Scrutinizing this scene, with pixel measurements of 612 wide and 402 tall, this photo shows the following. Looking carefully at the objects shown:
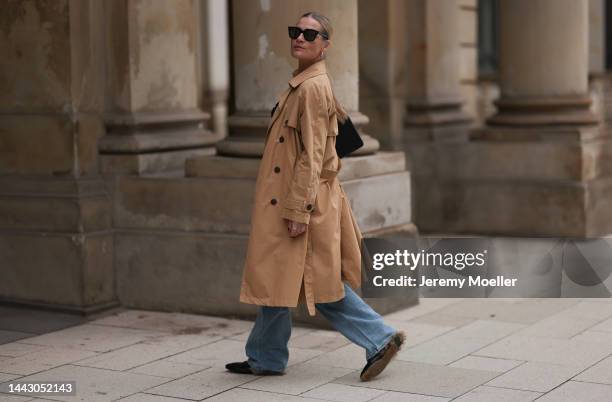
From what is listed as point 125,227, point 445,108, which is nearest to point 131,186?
point 125,227

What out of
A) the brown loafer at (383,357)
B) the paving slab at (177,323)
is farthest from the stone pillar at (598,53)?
the brown loafer at (383,357)

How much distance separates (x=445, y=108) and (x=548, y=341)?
18.5 feet

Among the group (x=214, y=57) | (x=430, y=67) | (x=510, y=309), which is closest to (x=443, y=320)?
(x=510, y=309)

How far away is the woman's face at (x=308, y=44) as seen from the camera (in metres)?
6.57

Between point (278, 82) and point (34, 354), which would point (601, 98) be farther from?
point (34, 354)

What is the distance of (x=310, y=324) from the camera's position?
831 cm

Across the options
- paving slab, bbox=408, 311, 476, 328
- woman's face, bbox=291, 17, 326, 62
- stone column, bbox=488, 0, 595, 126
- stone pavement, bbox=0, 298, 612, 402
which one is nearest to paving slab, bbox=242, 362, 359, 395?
stone pavement, bbox=0, 298, 612, 402

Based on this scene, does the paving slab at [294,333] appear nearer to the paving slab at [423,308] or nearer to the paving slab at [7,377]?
the paving slab at [423,308]

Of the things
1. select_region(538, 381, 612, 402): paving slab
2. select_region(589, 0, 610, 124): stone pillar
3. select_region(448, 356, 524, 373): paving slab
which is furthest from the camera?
select_region(589, 0, 610, 124): stone pillar

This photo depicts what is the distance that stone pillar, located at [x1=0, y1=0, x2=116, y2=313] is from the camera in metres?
8.79

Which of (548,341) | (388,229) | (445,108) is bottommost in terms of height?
A: (548,341)

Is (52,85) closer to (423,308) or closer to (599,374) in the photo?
(423,308)

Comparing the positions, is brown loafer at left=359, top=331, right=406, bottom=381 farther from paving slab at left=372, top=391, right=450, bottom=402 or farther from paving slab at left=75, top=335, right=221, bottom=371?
paving slab at left=75, top=335, right=221, bottom=371

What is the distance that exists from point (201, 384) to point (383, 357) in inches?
38.3
